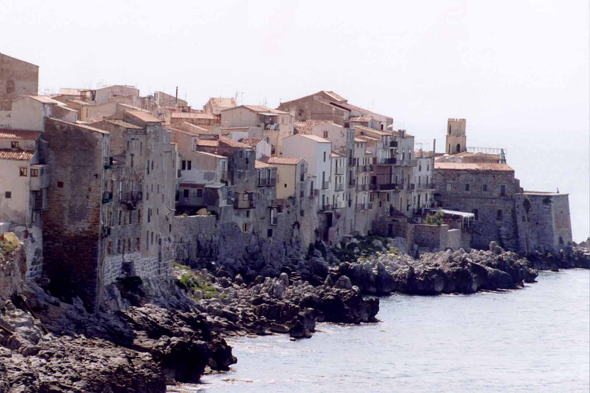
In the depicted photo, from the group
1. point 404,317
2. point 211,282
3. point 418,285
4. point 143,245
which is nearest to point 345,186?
point 418,285

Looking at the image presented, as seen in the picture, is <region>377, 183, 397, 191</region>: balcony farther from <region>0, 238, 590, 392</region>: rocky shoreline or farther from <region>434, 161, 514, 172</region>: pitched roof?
<region>434, 161, 514, 172</region>: pitched roof

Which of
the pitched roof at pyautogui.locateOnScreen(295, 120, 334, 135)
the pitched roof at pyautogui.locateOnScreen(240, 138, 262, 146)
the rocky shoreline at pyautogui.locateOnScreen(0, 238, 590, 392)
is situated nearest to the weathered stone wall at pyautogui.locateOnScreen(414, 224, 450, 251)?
the rocky shoreline at pyautogui.locateOnScreen(0, 238, 590, 392)

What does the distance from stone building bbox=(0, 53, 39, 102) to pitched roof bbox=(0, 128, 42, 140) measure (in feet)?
33.5

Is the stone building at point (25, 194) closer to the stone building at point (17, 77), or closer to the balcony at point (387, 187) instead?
the stone building at point (17, 77)

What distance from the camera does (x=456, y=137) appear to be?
124m

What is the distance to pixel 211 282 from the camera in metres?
77.5

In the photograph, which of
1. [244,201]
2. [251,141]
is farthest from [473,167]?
[244,201]

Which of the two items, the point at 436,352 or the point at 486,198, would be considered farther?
the point at 486,198

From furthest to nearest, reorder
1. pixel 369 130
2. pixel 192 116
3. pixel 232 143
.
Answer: pixel 369 130, pixel 192 116, pixel 232 143

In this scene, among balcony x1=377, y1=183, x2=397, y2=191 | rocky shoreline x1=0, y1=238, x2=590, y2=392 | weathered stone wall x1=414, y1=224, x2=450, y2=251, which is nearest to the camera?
rocky shoreline x1=0, y1=238, x2=590, y2=392

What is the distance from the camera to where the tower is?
12306 cm

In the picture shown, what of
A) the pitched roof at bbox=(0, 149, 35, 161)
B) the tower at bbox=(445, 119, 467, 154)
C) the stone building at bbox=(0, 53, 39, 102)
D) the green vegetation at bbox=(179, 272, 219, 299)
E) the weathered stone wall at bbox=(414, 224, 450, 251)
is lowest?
the green vegetation at bbox=(179, 272, 219, 299)

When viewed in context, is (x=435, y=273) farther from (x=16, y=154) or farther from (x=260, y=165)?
(x=16, y=154)

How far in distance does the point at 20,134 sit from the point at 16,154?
3.47 feet
